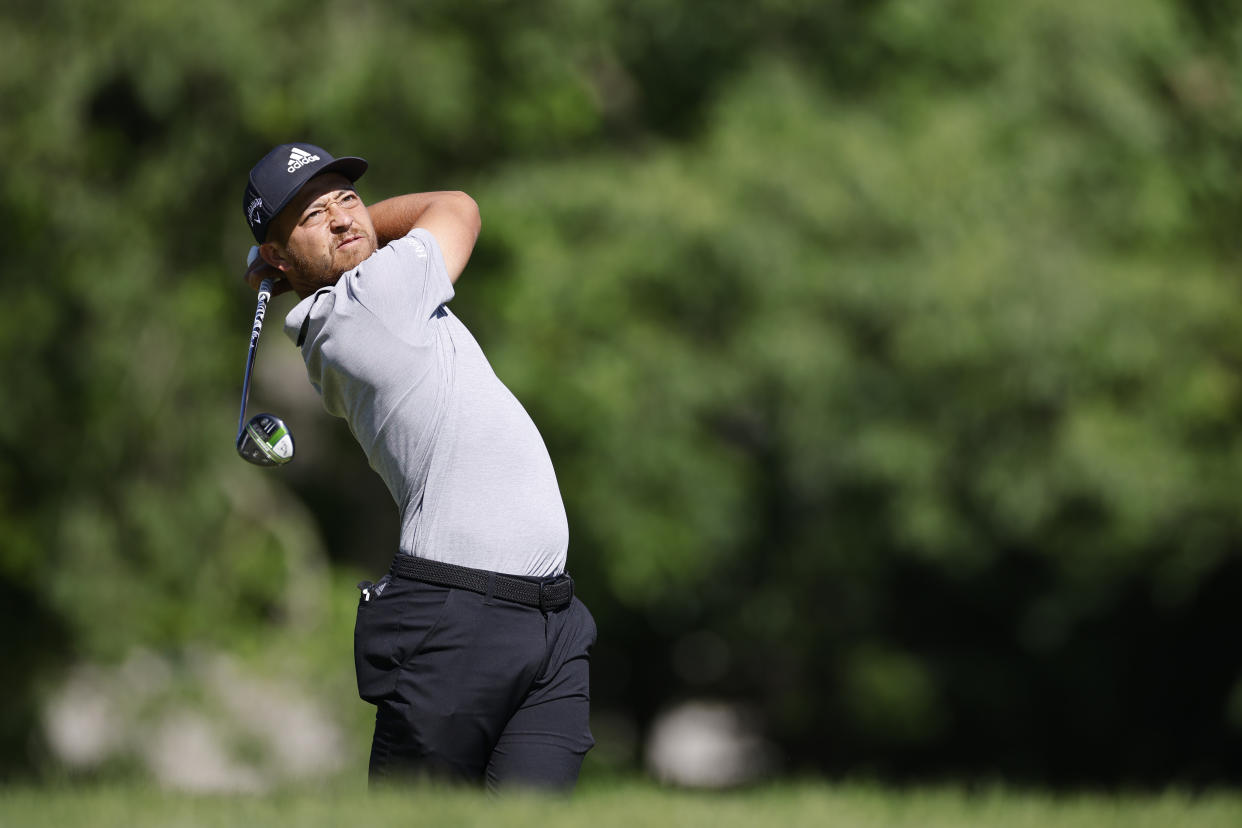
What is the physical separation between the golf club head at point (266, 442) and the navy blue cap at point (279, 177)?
50 centimetres

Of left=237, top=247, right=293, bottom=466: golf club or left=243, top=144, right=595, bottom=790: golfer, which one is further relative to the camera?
left=237, top=247, right=293, bottom=466: golf club

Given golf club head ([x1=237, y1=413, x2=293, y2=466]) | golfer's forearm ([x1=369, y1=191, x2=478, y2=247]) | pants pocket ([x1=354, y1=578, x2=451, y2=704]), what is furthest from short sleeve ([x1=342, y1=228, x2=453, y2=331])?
pants pocket ([x1=354, y1=578, x2=451, y2=704])

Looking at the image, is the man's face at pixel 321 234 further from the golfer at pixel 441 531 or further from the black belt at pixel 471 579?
the black belt at pixel 471 579

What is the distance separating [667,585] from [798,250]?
2951 millimetres

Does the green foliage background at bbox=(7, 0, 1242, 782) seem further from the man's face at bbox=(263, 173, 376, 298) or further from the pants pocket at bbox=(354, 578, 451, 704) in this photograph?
the pants pocket at bbox=(354, 578, 451, 704)

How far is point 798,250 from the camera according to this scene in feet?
36.0

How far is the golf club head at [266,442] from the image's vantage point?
3.89 meters

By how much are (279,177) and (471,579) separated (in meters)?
1.14

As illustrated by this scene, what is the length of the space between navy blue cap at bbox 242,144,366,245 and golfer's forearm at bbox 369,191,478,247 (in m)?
0.28

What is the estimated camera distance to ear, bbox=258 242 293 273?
3.88m

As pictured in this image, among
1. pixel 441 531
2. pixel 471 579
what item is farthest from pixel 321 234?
pixel 471 579

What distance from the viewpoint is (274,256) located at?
12.8 feet

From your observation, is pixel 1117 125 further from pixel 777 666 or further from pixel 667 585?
pixel 777 666

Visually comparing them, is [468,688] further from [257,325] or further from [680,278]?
[680,278]
